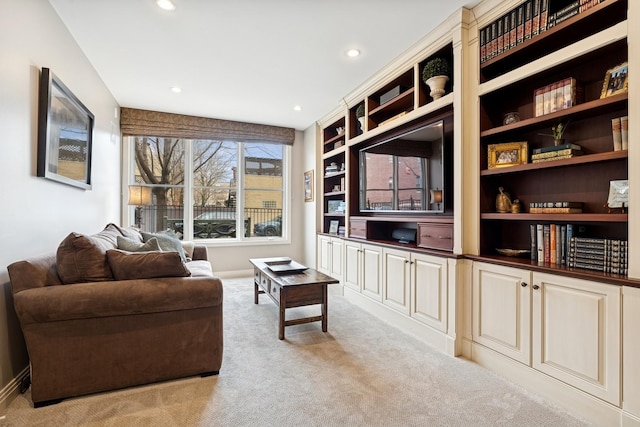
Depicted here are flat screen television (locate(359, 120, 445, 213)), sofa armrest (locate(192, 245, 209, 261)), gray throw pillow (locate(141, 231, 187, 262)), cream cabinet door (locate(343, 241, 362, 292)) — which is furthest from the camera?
sofa armrest (locate(192, 245, 209, 261))

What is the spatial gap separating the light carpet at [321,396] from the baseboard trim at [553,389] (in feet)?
0.16

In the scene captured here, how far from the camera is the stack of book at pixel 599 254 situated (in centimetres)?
161

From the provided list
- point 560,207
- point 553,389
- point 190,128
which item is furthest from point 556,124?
point 190,128

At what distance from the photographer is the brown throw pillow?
1.92 metres

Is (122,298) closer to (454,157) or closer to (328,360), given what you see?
(328,360)

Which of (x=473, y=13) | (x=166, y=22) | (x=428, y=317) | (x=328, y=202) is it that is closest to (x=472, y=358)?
(x=428, y=317)

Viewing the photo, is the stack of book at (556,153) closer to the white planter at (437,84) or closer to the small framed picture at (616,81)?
the small framed picture at (616,81)

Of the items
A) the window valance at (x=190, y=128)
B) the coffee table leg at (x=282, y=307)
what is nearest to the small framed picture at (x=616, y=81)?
the coffee table leg at (x=282, y=307)

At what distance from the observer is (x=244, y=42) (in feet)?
8.85

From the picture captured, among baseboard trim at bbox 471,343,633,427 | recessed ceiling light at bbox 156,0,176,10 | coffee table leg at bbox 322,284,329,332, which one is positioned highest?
recessed ceiling light at bbox 156,0,176,10

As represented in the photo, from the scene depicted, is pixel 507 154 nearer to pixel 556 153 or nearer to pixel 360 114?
pixel 556 153

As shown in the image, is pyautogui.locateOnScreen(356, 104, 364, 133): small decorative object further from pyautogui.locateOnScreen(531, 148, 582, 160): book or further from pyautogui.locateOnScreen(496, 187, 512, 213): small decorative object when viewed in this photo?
pyautogui.locateOnScreen(531, 148, 582, 160): book

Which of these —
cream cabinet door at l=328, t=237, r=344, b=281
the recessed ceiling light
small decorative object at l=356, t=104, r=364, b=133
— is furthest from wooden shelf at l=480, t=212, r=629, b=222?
the recessed ceiling light

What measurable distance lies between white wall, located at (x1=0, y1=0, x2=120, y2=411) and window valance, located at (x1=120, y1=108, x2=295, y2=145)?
5.61ft
